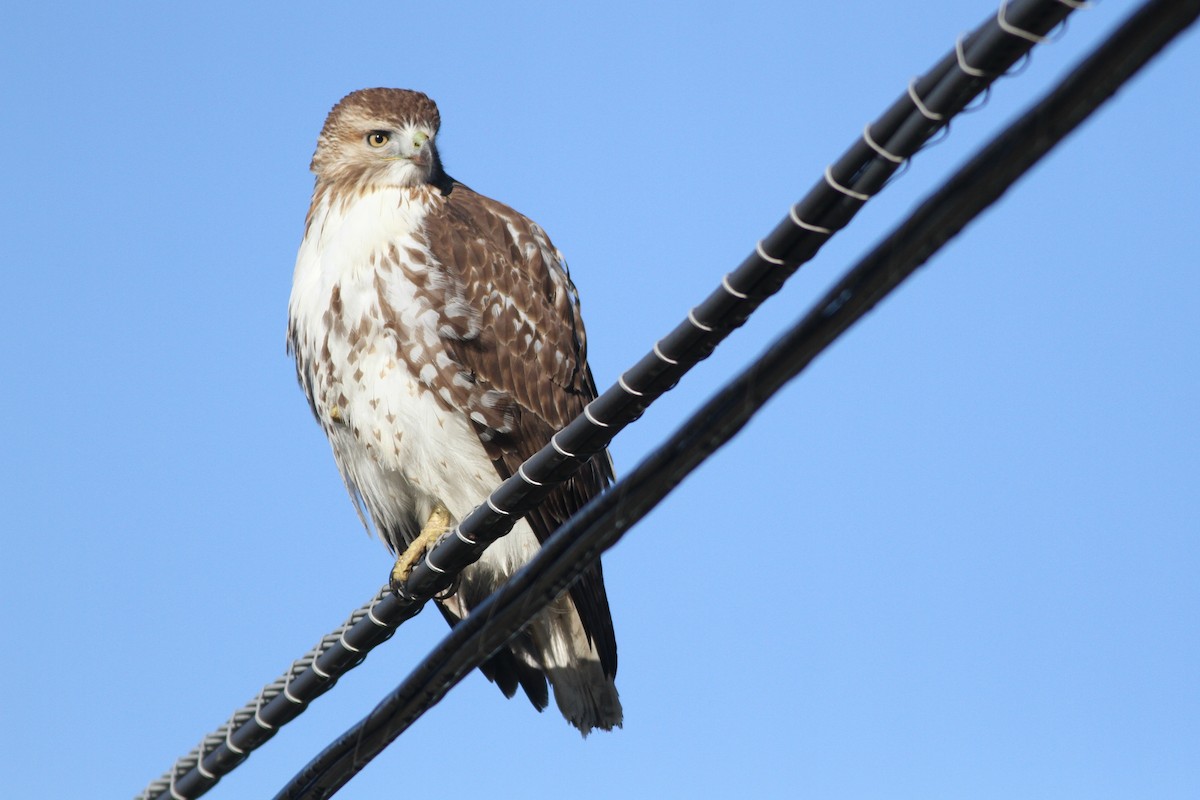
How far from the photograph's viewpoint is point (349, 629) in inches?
159

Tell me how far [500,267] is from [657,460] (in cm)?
301

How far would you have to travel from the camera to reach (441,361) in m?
5.41

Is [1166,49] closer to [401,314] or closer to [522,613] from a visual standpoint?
[522,613]

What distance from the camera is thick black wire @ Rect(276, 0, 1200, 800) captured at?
1.98 metres

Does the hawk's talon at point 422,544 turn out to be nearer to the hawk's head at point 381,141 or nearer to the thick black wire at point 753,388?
the thick black wire at point 753,388

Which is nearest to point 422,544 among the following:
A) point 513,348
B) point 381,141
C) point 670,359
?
point 513,348

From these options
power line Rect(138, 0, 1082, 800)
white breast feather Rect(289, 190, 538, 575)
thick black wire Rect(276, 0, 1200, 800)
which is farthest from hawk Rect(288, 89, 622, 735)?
thick black wire Rect(276, 0, 1200, 800)

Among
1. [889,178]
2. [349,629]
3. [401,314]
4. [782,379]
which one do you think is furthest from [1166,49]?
[401,314]

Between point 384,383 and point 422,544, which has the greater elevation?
point 384,383

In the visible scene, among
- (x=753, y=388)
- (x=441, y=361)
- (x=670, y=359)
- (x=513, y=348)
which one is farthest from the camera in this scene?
(x=513, y=348)

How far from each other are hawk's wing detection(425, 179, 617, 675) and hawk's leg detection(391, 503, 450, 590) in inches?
12.2

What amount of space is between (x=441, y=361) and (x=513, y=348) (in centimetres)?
37

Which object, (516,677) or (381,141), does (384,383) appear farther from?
(516,677)

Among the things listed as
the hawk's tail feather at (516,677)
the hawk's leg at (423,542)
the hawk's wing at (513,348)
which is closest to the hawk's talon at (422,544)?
the hawk's leg at (423,542)
